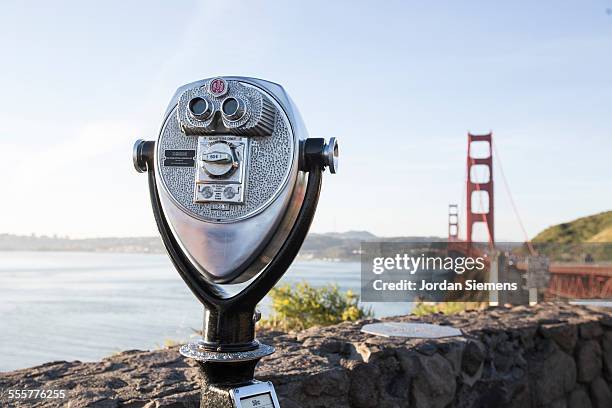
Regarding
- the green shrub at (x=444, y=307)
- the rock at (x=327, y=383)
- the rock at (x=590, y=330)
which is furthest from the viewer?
the green shrub at (x=444, y=307)

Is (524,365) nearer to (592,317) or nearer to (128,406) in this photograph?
(592,317)

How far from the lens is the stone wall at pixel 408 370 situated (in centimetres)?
182

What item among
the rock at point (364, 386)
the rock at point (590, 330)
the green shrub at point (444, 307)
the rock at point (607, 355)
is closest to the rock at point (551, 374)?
the rock at point (590, 330)

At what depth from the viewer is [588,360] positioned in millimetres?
3797

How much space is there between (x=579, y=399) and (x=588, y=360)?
0.22 m

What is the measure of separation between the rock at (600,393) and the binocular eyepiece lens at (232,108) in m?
3.28

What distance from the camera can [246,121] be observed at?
141cm

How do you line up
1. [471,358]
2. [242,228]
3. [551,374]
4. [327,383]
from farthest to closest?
[551,374] → [471,358] → [327,383] → [242,228]

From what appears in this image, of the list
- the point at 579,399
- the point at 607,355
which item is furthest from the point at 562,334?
the point at 607,355

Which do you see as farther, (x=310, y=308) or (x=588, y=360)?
(x=310, y=308)

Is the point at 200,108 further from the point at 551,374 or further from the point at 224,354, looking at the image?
the point at 551,374

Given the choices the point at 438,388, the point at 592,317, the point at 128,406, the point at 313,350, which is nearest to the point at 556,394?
the point at 592,317

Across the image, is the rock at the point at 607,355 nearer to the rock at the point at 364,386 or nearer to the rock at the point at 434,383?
the rock at the point at 434,383

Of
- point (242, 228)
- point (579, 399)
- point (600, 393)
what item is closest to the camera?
point (242, 228)
